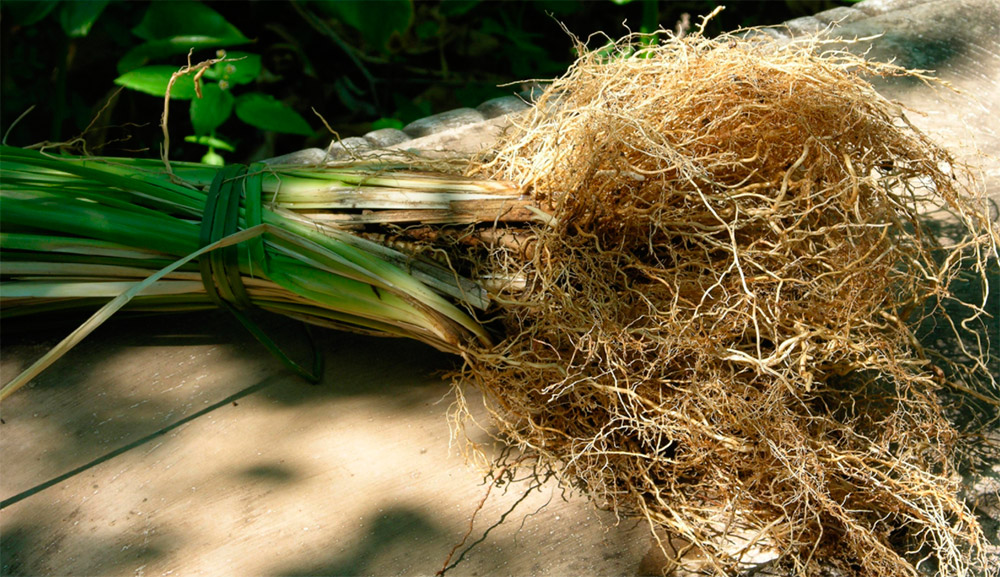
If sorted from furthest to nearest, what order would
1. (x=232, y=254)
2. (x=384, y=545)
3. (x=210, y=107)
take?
(x=210, y=107) → (x=232, y=254) → (x=384, y=545)

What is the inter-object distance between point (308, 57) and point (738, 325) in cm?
212

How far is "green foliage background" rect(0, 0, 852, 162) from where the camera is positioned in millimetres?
2217

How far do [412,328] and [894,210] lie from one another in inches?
28.3

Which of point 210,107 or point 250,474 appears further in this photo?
point 210,107

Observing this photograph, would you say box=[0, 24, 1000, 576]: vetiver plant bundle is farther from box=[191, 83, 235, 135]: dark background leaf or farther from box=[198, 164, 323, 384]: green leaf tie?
box=[191, 83, 235, 135]: dark background leaf

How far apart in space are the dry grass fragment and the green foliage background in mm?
1088

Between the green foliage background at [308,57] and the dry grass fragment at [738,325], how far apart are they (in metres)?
1.09

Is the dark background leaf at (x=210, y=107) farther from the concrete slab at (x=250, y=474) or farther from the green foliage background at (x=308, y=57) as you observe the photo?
the concrete slab at (x=250, y=474)

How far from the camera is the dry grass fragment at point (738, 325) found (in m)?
1.07

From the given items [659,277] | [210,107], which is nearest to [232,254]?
[659,277]

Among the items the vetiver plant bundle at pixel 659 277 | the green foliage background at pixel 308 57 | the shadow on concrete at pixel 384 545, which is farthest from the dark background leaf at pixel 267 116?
the shadow on concrete at pixel 384 545

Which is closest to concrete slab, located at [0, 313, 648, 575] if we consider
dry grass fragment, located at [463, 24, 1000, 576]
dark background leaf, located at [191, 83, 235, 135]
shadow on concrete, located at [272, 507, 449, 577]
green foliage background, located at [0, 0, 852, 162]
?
shadow on concrete, located at [272, 507, 449, 577]

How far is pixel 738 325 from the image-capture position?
3.70 feet

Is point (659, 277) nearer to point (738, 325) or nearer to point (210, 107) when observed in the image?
point (738, 325)
